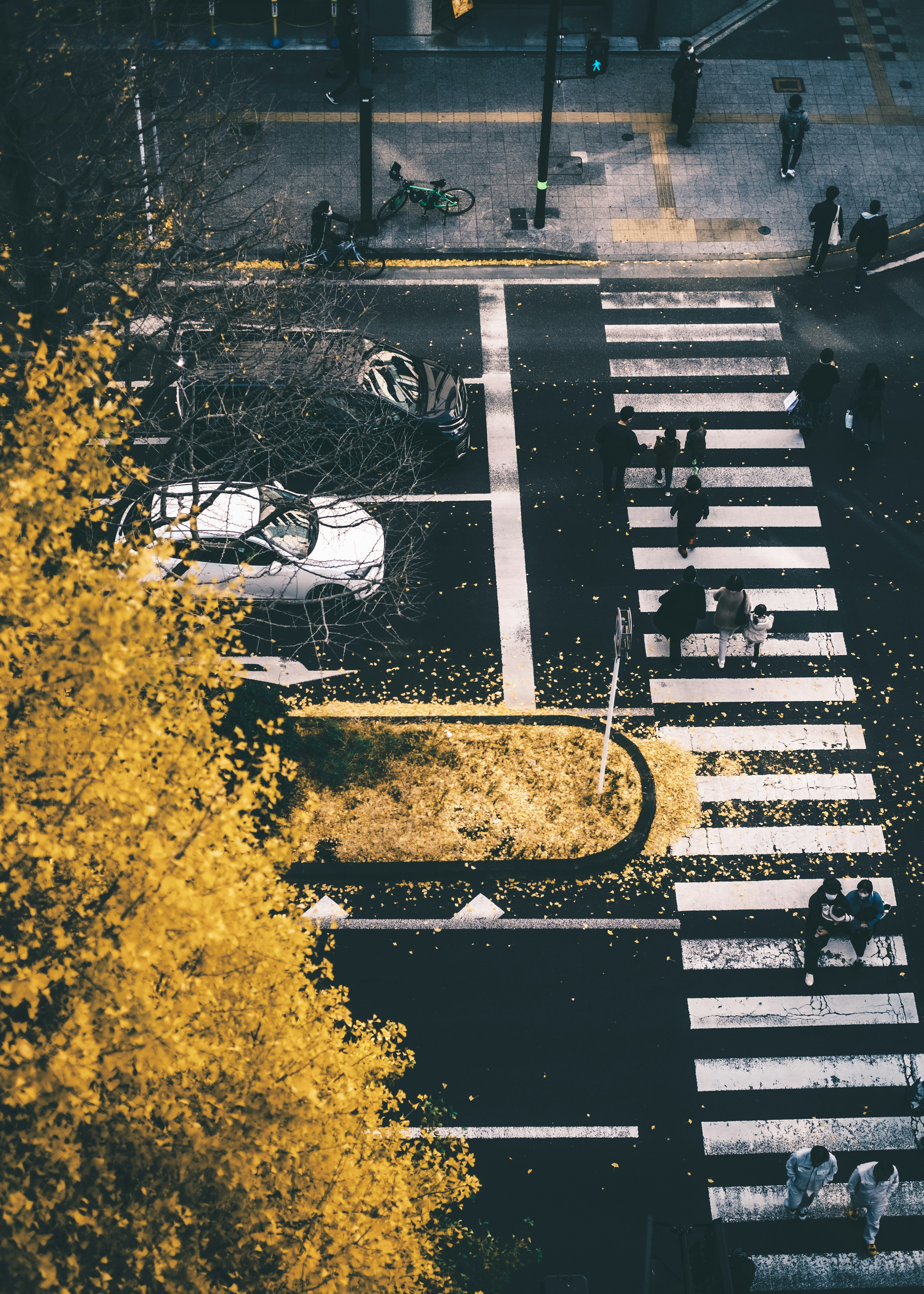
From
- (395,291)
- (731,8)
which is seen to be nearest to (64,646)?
(395,291)

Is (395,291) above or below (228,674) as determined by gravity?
below

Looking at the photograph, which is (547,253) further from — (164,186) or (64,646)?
(64,646)

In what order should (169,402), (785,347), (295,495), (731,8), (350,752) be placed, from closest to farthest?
1. (295,495)
2. (350,752)
3. (169,402)
4. (785,347)
5. (731,8)

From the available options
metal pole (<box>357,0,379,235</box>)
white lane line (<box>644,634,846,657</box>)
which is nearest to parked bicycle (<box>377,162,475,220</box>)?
metal pole (<box>357,0,379,235</box>)

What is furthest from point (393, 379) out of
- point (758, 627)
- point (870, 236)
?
point (870, 236)

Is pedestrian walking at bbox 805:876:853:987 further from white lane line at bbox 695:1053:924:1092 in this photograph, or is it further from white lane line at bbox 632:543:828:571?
white lane line at bbox 632:543:828:571

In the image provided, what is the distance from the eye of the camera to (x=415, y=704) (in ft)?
59.1

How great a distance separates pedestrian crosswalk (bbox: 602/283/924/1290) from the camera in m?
14.6

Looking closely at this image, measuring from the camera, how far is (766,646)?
18828 mm

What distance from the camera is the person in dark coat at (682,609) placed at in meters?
17.6

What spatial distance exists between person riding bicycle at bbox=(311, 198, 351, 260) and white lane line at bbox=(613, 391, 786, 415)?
5.48 meters

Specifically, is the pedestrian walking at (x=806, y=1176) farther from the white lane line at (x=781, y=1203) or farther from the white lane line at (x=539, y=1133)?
the white lane line at (x=539, y=1133)

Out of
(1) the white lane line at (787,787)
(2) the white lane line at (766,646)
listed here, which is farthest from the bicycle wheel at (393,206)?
(1) the white lane line at (787,787)

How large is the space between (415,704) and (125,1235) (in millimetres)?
9937
